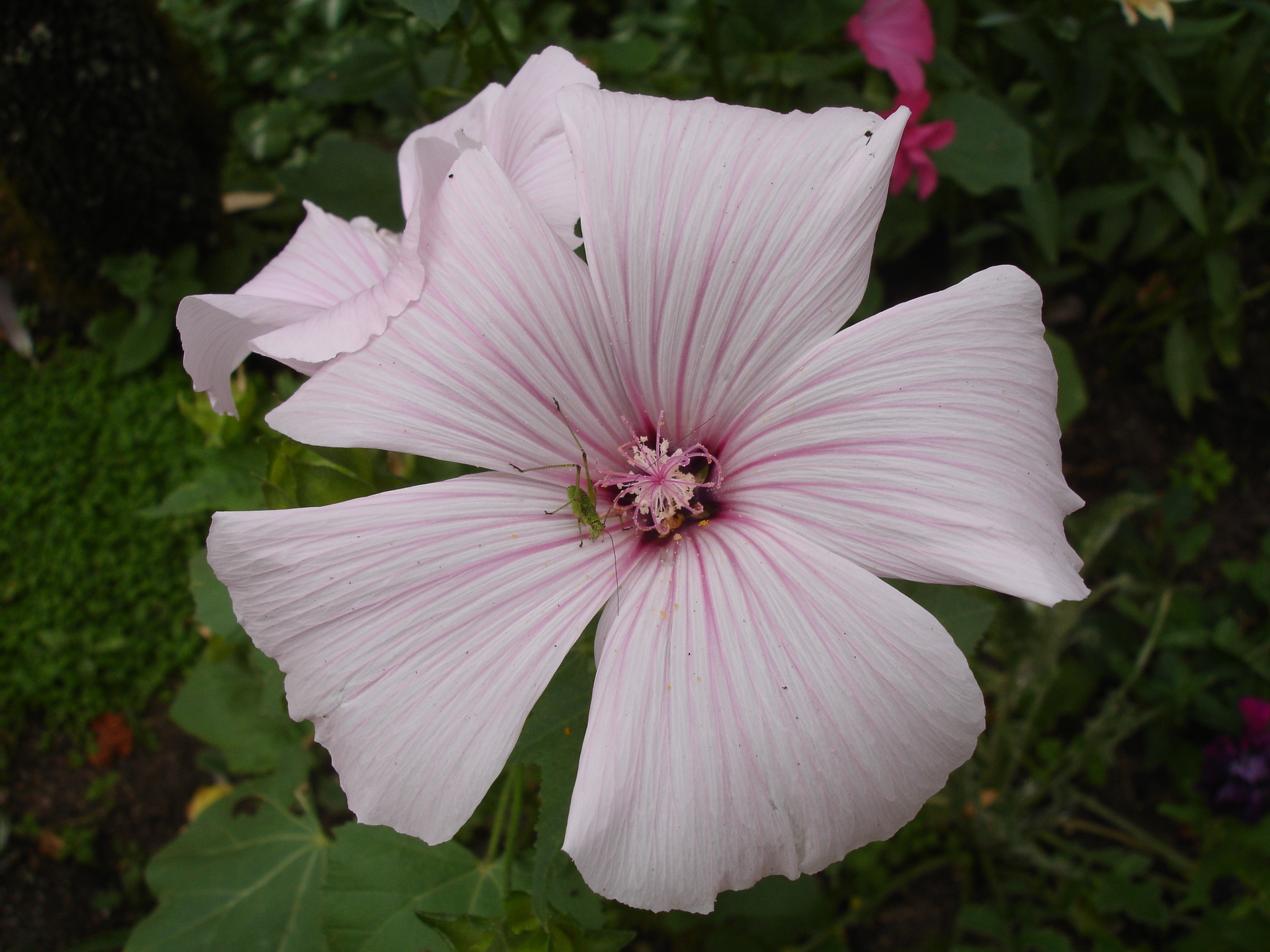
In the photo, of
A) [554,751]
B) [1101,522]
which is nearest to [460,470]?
[554,751]

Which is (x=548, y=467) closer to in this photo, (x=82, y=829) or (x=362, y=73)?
(x=362, y=73)

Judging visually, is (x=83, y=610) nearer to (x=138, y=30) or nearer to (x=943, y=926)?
(x=138, y=30)

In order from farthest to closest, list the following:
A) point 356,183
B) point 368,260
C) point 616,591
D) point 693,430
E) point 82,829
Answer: point 82,829, point 356,183, point 368,260, point 693,430, point 616,591

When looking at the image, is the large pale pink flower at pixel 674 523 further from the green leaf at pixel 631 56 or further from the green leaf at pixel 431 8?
the green leaf at pixel 631 56

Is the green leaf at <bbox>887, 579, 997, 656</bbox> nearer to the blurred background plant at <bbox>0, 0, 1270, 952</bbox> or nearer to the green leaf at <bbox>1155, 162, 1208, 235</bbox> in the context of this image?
the blurred background plant at <bbox>0, 0, 1270, 952</bbox>

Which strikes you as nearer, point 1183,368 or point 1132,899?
point 1132,899
